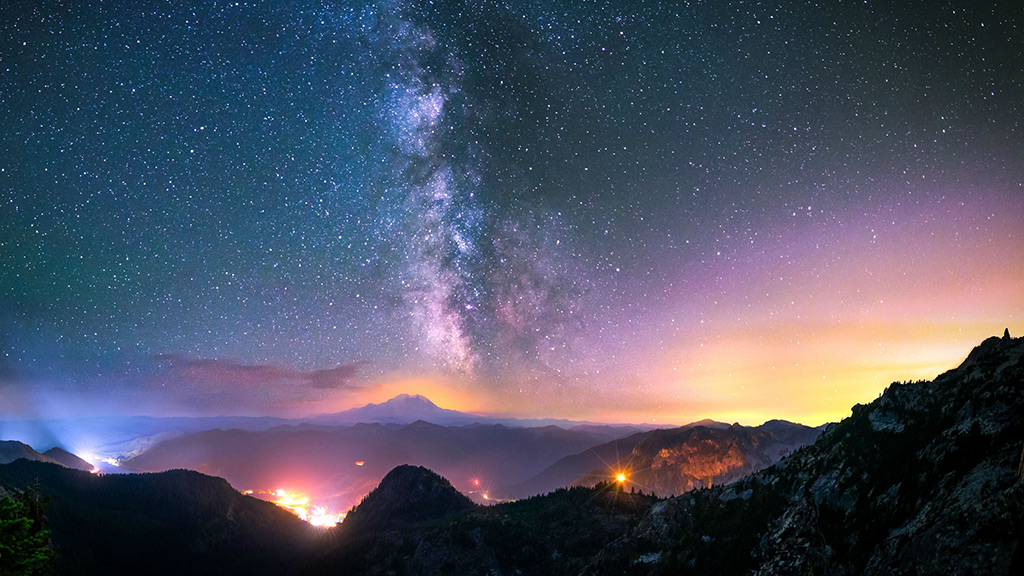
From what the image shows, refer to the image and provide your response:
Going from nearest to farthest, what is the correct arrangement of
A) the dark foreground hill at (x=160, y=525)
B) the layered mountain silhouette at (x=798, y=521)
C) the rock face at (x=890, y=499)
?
the rock face at (x=890, y=499), the layered mountain silhouette at (x=798, y=521), the dark foreground hill at (x=160, y=525)

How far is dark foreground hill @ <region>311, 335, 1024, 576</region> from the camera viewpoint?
18141mm

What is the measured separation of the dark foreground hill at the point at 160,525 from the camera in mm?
101250

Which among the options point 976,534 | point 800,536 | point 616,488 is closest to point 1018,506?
point 976,534

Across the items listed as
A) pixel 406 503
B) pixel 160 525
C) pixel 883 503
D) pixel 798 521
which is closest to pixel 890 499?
pixel 883 503

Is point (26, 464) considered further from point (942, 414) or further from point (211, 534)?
point (942, 414)

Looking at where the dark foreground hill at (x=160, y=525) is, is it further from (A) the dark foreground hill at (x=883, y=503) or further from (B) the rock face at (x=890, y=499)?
(B) the rock face at (x=890, y=499)

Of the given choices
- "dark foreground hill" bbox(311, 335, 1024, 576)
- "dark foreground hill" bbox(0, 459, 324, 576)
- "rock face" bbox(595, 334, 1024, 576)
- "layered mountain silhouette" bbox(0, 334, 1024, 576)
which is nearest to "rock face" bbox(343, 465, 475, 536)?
"layered mountain silhouette" bbox(0, 334, 1024, 576)

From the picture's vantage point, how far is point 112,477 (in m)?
142

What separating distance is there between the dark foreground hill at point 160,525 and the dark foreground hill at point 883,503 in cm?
10408

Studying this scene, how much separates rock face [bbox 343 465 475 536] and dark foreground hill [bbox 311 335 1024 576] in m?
66.7

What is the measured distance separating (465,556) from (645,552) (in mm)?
41615

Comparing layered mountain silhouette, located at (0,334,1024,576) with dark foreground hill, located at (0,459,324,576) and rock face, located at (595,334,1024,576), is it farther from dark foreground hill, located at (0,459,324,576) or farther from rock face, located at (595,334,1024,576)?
dark foreground hill, located at (0,459,324,576)

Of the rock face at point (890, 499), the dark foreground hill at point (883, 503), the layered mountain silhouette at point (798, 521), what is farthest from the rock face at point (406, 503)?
the rock face at point (890, 499)

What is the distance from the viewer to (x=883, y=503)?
2650 cm
